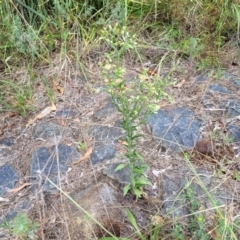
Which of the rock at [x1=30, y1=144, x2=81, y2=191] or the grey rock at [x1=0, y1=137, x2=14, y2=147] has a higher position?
the rock at [x1=30, y1=144, x2=81, y2=191]

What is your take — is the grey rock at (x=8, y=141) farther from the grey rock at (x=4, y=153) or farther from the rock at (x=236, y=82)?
the rock at (x=236, y=82)

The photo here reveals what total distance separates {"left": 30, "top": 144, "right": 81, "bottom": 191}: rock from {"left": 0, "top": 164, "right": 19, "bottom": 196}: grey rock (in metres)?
0.09

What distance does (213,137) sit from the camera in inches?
90.4

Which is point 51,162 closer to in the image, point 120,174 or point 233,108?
point 120,174

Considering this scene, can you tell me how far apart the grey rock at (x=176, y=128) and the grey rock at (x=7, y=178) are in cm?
74

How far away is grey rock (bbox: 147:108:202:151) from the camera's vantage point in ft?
7.50

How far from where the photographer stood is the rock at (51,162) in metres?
2.16

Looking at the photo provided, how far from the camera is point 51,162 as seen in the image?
2242 mm

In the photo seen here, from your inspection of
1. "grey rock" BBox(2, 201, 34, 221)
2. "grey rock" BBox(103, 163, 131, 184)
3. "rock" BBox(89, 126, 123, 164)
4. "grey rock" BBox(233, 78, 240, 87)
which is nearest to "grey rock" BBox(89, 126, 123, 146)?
"rock" BBox(89, 126, 123, 164)

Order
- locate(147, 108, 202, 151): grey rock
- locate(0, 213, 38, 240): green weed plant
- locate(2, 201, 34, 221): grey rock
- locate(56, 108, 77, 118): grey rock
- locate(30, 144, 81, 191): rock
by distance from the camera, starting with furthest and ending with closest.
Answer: locate(56, 108, 77, 118): grey rock, locate(147, 108, 202, 151): grey rock, locate(30, 144, 81, 191): rock, locate(2, 201, 34, 221): grey rock, locate(0, 213, 38, 240): green weed plant

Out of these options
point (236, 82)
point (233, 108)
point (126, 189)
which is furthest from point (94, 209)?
point (236, 82)

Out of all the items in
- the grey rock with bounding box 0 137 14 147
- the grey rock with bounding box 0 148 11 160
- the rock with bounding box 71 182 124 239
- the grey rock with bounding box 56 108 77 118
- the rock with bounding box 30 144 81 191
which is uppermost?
the rock with bounding box 71 182 124 239

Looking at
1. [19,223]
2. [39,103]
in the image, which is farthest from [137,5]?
[19,223]

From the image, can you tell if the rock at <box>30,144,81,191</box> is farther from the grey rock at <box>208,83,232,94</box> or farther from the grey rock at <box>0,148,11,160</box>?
the grey rock at <box>208,83,232,94</box>
